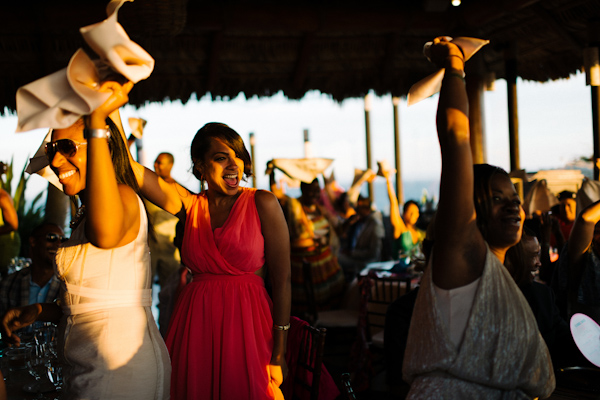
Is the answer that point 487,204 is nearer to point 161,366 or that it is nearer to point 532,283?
point 161,366

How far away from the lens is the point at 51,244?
11.6 ft

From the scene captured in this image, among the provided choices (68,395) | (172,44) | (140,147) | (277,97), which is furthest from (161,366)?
(140,147)

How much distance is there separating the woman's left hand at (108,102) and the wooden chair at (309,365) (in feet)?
3.99

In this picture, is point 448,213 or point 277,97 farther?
point 277,97

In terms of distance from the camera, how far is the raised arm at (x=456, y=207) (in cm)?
128

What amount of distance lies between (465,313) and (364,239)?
581 cm

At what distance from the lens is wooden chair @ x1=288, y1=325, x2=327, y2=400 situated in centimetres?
216

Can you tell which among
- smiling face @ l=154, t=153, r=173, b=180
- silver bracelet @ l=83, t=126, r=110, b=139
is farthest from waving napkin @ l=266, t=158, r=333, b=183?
silver bracelet @ l=83, t=126, r=110, b=139

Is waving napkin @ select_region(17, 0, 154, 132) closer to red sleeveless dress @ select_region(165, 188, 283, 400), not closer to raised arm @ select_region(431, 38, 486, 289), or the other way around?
raised arm @ select_region(431, 38, 486, 289)

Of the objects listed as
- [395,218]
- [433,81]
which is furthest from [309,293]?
[433,81]

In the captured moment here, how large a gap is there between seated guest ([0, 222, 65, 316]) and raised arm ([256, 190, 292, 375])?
1.90 meters

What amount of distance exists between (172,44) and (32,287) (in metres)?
3.30

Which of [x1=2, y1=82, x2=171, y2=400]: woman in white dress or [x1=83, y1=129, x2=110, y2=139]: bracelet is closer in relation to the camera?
[x1=83, y1=129, x2=110, y2=139]: bracelet

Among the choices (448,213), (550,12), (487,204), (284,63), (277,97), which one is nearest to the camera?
(448,213)
